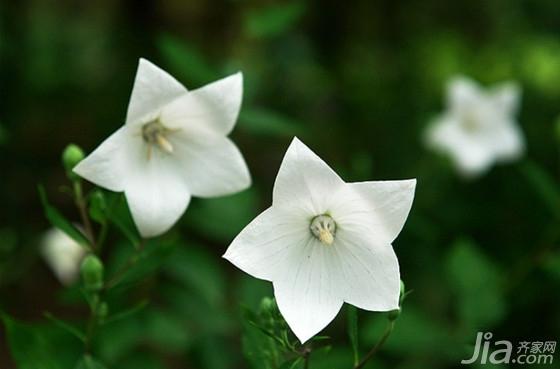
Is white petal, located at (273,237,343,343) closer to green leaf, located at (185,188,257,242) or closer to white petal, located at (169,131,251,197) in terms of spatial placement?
white petal, located at (169,131,251,197)

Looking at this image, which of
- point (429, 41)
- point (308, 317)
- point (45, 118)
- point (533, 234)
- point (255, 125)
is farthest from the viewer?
point (429, 41)

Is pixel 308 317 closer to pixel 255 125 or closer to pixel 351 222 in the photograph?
pixel 351 222

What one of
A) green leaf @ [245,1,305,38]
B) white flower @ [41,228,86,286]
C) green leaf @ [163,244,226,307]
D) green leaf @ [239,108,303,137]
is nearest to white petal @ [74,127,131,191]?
green leaf @ [239,108,303,137]

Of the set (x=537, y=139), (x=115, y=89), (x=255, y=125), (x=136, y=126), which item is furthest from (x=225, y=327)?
(x=115, y=89)

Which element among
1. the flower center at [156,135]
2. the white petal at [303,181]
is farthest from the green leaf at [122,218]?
the white petal at [303,181]

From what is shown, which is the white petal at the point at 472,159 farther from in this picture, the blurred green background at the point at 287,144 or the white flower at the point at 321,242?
the white flower at the point at 321,242

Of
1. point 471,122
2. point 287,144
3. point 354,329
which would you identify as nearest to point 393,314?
point 354,329
